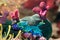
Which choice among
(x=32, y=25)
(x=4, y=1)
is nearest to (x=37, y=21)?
(x=32, y=25)

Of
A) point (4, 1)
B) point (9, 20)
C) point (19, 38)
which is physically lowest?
point (19, 38)

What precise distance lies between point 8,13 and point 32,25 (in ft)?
0.51

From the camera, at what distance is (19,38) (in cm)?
96

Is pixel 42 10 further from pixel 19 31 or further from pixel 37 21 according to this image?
pixel 19 31

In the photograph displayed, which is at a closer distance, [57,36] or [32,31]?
[32,31]

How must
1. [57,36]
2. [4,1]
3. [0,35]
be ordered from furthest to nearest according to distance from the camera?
[57,36] < [4,1] < [0,35]

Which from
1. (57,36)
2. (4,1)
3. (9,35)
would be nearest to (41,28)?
(9,35)

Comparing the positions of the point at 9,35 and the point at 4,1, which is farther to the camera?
the point at 4,1

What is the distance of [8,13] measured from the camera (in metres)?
1.04

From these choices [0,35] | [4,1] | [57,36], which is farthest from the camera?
[57,36]

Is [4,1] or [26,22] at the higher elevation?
[4,1]

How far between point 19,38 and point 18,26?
7cm

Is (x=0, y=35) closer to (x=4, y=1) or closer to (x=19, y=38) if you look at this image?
(x=19, y=38)

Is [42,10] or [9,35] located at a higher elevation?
[42,10]
